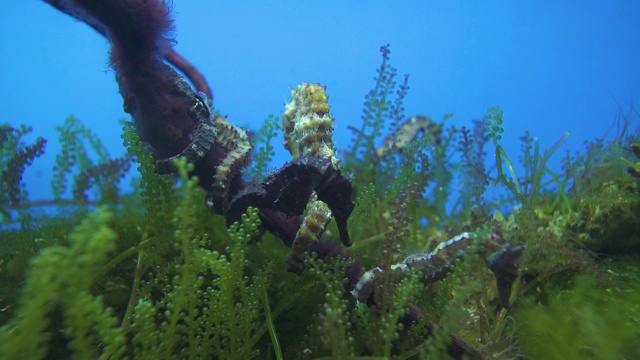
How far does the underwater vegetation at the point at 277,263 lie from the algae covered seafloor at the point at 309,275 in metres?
0.01

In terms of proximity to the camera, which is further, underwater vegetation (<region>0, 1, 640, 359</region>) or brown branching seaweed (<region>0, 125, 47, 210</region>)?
brown branching seaweed (<region>0, 125, 47, 210</region>)

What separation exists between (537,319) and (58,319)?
10.3 ft

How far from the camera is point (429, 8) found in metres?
15.8

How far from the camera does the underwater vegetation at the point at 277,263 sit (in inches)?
69.9

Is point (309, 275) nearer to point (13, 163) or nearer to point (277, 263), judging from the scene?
point (277, 263)

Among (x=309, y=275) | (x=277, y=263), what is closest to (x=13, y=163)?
(x=277, y=263)

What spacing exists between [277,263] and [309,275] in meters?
0.40

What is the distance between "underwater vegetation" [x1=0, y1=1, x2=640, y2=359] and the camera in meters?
1.78

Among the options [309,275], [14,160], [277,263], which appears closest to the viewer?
[309,275]

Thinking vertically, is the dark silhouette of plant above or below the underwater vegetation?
above

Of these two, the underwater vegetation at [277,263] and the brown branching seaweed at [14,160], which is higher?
the brown branching seaweed at [14,160]

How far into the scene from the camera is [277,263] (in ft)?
10.0

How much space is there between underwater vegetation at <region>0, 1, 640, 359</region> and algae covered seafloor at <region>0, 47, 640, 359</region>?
1 cm

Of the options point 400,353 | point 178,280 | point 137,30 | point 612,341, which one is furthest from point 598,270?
point 137,30
